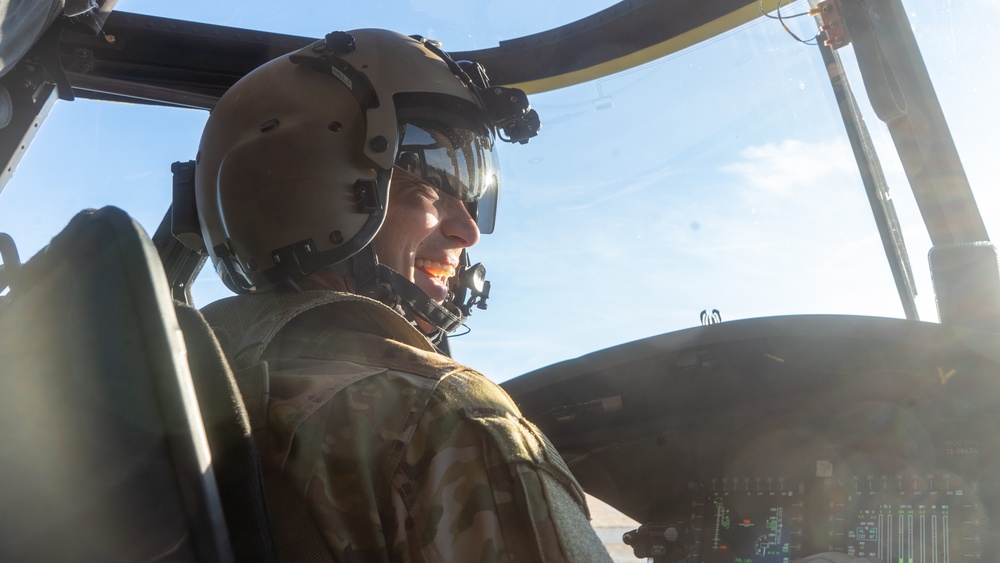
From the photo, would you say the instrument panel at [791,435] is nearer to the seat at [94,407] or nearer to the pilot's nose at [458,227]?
the pilot's nose at [458,227]

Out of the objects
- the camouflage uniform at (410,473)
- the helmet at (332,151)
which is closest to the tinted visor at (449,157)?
the helmet at (332,151)

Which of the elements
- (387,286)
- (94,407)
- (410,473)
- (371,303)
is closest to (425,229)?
(387,286)

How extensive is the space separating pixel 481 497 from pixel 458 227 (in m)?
0.76

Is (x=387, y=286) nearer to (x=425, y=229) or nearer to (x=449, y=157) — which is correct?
(x=425, y=229)

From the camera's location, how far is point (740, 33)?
7.27ft

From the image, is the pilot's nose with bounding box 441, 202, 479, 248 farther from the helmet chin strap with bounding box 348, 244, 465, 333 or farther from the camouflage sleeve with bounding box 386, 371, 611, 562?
the camouflage sleeve with bounding box 386, 371, 611, 562

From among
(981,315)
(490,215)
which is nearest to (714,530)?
(981,315)

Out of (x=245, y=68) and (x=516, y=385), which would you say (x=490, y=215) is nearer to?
(x=516, y=385)

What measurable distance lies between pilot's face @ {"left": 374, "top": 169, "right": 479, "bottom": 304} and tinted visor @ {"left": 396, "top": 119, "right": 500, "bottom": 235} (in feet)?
0.07

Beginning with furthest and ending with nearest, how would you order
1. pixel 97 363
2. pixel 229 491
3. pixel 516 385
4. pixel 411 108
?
pixel 516 385, pixel 411 108, pixel 229 491, pixel 97 363

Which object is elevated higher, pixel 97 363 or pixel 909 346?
pixel 909 346

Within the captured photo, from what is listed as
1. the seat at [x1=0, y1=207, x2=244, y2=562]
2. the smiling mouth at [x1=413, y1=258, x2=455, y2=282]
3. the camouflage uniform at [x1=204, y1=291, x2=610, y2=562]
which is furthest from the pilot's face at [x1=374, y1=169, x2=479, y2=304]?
the seat at [x1=0, y1=207, x2=244, y2=562]

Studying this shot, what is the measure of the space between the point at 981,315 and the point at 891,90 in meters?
0.54

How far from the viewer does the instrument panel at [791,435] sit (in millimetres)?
1727
